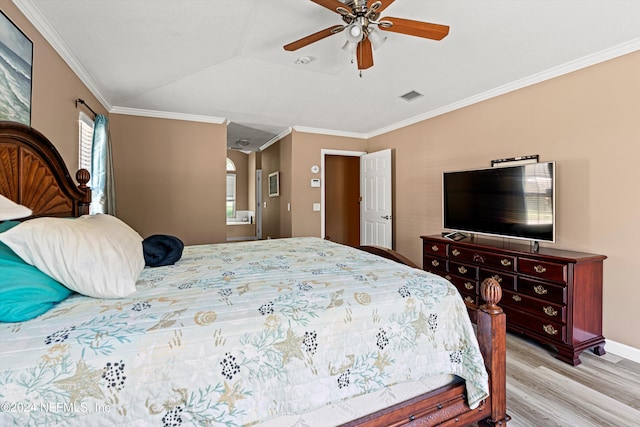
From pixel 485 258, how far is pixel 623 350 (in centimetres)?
115

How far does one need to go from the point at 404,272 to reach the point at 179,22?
2.33 m

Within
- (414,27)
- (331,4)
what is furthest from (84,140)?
(414,27)

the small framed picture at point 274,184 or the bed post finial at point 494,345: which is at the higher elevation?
the small framed picture at point 274,184

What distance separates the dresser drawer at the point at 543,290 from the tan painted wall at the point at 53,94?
3.92 metres

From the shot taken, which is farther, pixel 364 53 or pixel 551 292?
pixel 551 292

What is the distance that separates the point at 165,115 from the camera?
4.03 meters

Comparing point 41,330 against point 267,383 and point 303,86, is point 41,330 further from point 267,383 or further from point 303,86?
point 303,86

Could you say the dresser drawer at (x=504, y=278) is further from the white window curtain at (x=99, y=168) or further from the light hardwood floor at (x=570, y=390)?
the white window curtain at (x=99, y=168)

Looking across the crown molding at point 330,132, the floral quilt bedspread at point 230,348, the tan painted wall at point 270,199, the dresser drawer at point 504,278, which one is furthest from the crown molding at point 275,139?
the floral quilt bedspread at point 230,348

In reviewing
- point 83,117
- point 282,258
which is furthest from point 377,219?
point 83,117

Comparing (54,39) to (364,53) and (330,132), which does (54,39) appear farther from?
(330,132)

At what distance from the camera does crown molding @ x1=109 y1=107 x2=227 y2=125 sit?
3801 mm

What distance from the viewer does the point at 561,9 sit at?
6.62 ft

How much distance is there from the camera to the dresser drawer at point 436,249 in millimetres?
3320
